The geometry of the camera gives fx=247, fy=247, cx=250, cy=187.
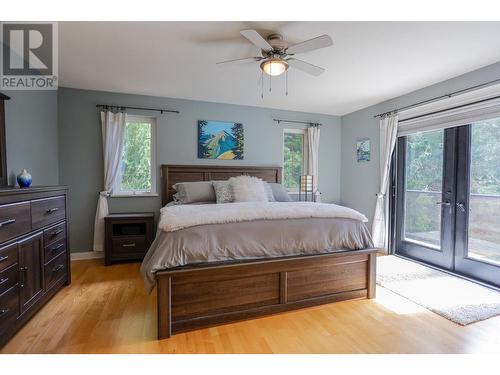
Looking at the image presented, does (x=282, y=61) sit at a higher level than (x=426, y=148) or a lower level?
higher

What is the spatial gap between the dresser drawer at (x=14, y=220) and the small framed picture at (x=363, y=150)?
4410 mm

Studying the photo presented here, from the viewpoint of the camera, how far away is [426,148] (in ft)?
10.9

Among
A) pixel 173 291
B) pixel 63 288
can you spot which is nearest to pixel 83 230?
pixel 63 288

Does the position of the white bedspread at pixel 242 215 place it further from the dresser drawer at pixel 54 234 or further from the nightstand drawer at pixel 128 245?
the nightstand drawer at pixel 128 245

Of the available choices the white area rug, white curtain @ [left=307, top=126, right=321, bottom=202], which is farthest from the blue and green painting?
the white area rug

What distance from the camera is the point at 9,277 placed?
5.46 ft

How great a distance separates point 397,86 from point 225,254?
3092 mm

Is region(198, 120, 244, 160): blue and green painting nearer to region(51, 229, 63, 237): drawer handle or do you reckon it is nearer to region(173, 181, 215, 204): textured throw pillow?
region(173, 181, 215, 204): textured throw pillow

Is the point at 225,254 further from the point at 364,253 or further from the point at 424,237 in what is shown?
the point at 424,237

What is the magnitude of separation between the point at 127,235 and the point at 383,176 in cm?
383

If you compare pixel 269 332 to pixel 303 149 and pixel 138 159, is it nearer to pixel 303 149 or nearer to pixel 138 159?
pixel 138 159

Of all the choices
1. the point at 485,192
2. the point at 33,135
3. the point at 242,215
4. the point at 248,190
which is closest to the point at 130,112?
the point at 33,135

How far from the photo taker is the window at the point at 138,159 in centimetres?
372

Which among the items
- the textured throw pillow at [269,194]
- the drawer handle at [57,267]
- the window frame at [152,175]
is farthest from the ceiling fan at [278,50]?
the drawer handle at [57,267]
